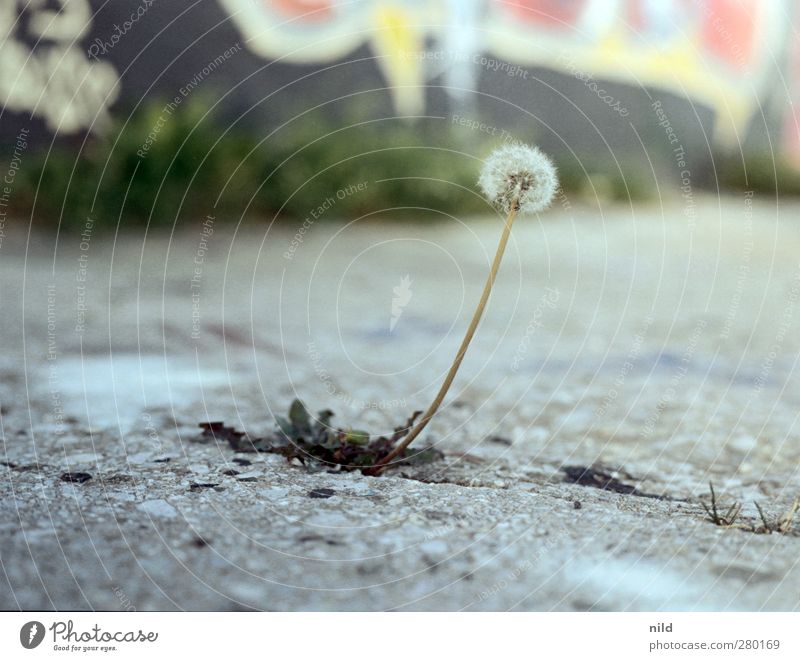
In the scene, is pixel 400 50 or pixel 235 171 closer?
pixel 235 171

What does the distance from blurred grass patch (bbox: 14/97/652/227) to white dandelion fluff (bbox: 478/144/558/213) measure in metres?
2.01

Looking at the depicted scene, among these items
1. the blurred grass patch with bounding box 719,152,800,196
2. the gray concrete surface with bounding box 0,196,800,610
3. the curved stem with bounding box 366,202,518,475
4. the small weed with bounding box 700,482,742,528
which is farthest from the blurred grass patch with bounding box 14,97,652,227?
the small weed with bounding box 700,482,742,528

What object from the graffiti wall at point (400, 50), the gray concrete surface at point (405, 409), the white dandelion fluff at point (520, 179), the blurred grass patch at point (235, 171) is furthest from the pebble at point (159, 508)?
the blurred grass patch at point (235, 171)

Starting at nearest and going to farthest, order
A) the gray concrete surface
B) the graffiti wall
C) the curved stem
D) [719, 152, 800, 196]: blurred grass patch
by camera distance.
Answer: the gray concrete surface → the curved stem → the graffiti wall → [719, 152, 800, 196]: blurred grass patch

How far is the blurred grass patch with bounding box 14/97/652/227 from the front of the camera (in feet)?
12.7

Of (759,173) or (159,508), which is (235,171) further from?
(759,173)

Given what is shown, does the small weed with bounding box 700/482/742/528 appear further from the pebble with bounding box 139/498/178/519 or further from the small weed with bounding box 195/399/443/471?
the pebble with bounding box 139/498/178/519

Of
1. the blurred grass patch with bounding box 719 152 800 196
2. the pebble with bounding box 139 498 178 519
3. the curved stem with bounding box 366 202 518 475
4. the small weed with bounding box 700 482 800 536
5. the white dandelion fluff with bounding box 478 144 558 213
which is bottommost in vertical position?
the pebble with bounding box 139 498 178 519

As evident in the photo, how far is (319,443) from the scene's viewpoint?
183 cm

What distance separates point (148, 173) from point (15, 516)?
2564 millimetres

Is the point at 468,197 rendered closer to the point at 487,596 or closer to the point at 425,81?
the point at 425,81

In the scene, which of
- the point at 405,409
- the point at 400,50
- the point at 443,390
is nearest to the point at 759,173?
the point at 400,50

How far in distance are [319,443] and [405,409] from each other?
0.63 metres

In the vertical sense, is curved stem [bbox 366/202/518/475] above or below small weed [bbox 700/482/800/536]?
above
